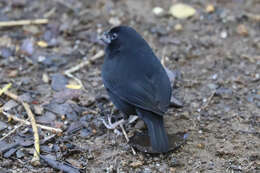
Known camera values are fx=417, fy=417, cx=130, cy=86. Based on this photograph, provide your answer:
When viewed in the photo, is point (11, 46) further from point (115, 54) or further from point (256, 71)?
point (256, 71)

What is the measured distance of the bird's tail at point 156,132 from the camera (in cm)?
396

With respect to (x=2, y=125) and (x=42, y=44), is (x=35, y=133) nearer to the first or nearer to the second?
(x=2, y=125)

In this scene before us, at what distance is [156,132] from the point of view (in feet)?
13.1

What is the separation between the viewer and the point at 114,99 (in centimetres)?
437

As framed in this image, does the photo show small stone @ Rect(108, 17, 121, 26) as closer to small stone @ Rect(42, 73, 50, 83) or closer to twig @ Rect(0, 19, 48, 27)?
twig @ Rect(0, 19, 48, 27)

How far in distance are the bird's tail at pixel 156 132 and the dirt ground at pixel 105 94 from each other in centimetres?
17

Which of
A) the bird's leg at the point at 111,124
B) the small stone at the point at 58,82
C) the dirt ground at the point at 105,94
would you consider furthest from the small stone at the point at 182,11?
the bird's leg at the point at 111,124

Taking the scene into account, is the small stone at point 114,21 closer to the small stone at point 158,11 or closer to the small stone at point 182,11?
Result: the small stone at point 158,11

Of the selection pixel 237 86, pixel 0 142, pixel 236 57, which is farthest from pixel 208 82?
pixel 0 142

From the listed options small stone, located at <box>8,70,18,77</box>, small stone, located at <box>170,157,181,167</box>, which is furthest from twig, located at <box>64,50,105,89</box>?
small stone, located at <box>170,157,181,167</box>

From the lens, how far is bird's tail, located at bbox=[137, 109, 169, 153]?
13.0 feet

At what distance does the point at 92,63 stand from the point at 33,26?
47.4 inches

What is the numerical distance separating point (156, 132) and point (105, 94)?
1196 mm

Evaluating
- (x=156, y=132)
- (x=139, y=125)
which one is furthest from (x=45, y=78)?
(x=156, y=132)
